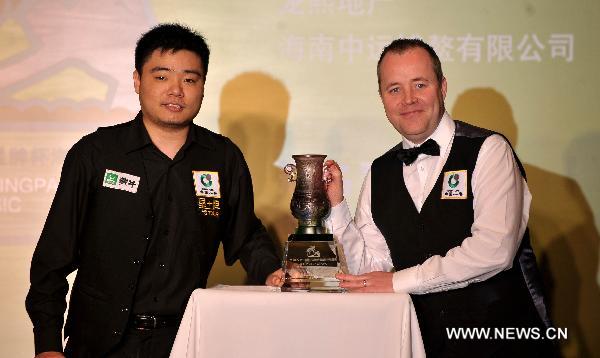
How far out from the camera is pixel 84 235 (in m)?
2.61

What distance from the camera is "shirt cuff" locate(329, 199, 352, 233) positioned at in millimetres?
2619

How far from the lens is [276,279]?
8.22ft

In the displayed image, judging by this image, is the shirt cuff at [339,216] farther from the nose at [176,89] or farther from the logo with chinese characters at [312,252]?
the nose at [176,89]

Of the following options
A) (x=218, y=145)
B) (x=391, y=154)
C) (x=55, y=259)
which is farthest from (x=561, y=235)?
(x=55, y=259)

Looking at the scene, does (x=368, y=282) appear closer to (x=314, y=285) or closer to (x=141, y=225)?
(x=314, y=285)

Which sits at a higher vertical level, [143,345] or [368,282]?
[368,282]

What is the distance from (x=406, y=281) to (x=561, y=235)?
69.6 inches

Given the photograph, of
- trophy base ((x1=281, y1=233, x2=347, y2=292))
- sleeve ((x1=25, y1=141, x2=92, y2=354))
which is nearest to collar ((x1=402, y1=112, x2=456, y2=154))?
trophy base ((x1=281, y1=233, x2=347, y2=292))

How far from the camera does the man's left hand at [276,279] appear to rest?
2.48 metres

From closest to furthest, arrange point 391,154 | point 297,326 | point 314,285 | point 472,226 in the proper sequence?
point 297,326 → point 314,285 → point 472,226 → point 391,154

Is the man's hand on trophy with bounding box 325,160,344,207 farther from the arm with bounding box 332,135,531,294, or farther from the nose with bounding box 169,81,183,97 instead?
the nose with bounding box 169,81,183,97

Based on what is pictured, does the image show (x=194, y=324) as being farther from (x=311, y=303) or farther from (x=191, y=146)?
(x=191, y=146)

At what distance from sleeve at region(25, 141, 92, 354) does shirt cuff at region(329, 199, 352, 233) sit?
837 mm

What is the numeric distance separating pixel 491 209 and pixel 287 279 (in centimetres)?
71
